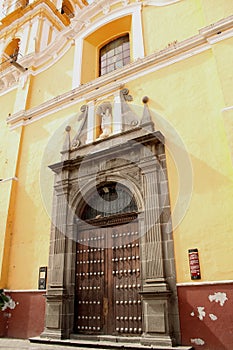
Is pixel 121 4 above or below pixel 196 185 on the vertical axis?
above

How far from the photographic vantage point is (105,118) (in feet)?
25.3

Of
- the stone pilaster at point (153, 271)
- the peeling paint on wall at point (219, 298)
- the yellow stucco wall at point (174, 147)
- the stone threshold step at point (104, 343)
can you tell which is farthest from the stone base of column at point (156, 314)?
the peeling paint on wall at point (219, 298)

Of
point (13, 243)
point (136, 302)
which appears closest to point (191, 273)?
point (136, 302)

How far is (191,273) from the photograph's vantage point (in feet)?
16.9

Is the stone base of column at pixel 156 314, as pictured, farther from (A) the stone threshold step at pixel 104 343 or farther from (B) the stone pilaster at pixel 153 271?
(A) the stone threshold step at pixel 104 343

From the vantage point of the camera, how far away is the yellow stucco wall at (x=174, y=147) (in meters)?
5.33

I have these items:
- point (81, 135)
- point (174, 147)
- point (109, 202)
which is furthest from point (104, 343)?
point (81, 135)

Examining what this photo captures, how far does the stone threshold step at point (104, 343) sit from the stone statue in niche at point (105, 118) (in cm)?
441

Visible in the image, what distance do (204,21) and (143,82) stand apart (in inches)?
78.7

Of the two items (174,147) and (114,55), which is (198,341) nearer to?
(174,147)

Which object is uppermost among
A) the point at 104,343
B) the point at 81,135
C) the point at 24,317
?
the point at 81,135

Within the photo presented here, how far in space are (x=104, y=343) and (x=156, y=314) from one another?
1113mm

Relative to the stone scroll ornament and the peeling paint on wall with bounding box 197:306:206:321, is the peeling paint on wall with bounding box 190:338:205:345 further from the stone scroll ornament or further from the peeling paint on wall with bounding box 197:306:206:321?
the stone scroll ornament

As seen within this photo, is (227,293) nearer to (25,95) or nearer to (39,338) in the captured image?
(39,338)
